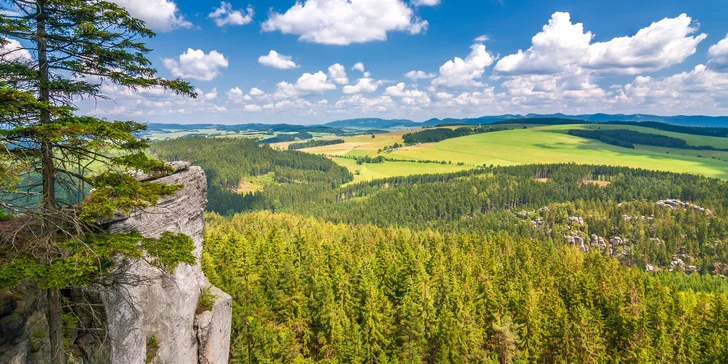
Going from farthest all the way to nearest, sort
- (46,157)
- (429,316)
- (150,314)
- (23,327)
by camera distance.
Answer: (429,316), (150,314), (23,327), (46,157)

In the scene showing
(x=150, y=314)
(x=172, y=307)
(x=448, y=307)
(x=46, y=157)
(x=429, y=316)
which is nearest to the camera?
(x=46, y=157)

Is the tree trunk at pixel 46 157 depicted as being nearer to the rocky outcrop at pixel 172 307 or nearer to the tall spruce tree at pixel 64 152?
the tall spruce tree at pixel 64 152

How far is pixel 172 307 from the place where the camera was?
20.8 metres

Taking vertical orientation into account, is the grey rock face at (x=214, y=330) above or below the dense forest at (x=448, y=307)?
above

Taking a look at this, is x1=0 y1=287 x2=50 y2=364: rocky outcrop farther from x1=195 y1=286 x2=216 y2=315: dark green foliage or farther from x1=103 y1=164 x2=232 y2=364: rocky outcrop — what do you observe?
x1=195 y1=286 x2=216 y2=315: dark green foliage

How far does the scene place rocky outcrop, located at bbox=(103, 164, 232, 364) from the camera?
51.5 ft

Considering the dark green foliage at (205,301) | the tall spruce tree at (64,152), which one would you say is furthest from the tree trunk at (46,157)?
the dark green foliage at (205,301)

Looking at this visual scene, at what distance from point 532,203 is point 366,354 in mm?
166515

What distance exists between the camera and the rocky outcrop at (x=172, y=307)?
15.7 meters

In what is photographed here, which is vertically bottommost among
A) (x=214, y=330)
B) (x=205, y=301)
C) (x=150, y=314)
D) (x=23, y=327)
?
(x=214, y=330)

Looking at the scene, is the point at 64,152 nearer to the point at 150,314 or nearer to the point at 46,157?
the point at 46,157

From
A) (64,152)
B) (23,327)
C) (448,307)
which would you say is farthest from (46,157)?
(448,307)

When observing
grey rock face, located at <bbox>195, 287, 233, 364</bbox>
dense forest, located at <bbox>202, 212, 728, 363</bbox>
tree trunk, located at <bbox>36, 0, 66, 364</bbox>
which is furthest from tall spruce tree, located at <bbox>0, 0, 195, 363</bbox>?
dense forest, located at <bbox>202, 212, 728, 363</bbox>

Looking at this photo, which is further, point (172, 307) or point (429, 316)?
point (429, 316)
